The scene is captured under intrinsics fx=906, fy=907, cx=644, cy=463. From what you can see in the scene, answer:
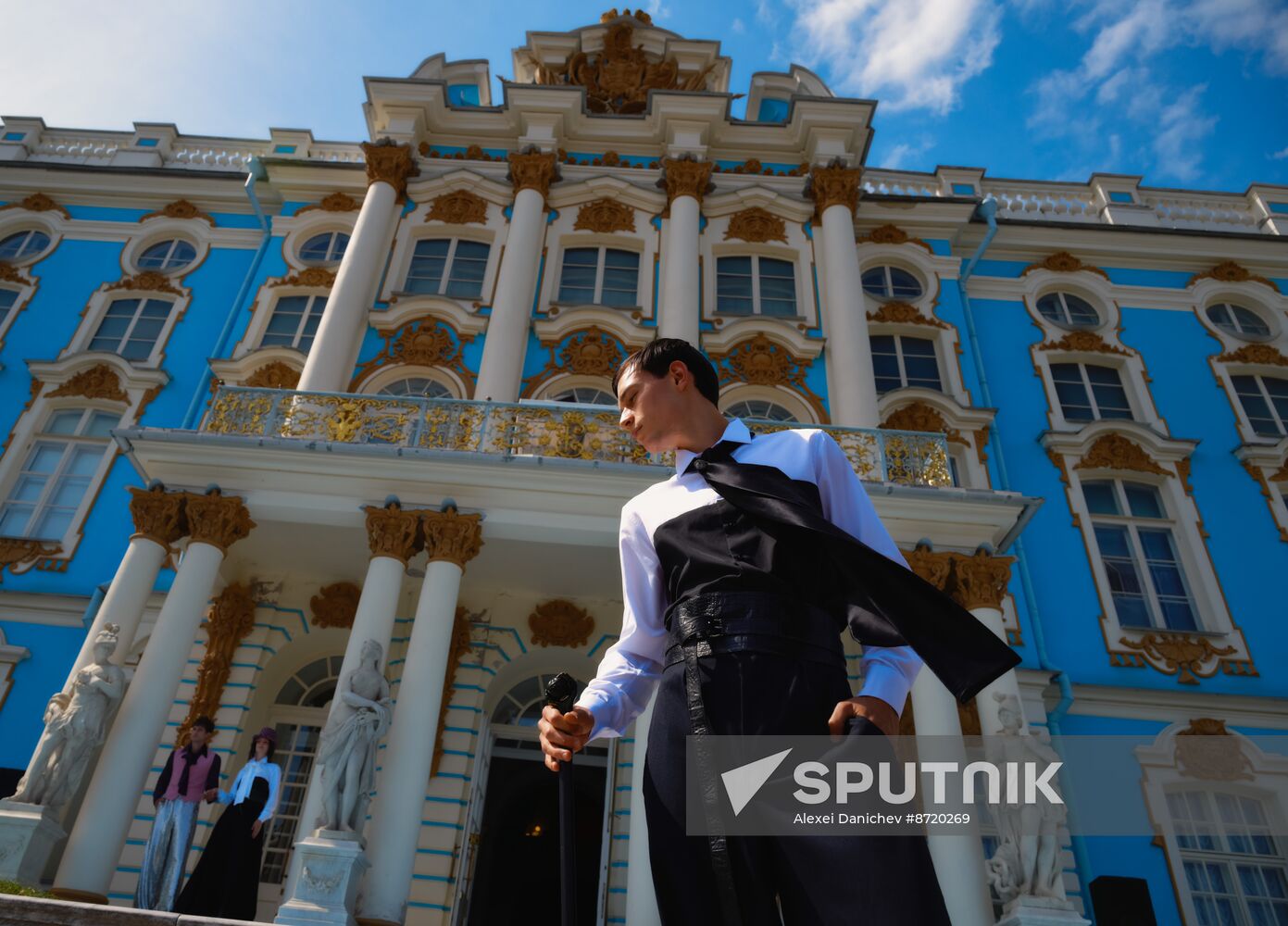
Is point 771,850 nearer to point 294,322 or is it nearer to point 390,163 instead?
point 294,322

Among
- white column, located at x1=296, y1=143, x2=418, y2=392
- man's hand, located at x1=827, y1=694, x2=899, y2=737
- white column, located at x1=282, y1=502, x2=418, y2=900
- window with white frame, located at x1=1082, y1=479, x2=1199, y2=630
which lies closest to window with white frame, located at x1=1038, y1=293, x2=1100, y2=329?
window with white frame, located at x1=1082, y1=479, x2=1199, y2=630

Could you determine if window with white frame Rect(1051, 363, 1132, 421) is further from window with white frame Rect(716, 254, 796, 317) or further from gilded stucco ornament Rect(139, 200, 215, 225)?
gilded stucco ornament Rect(139, 200, 215, 225)

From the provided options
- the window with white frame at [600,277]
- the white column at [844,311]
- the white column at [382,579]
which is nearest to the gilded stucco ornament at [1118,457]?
the white column at [844,311]

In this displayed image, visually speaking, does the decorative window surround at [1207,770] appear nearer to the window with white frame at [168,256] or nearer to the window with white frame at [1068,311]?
the window with white frame at [1068,311]

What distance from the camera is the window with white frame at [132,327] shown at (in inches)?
632

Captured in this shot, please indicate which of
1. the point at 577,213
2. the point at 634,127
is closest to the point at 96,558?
the point at 577,213

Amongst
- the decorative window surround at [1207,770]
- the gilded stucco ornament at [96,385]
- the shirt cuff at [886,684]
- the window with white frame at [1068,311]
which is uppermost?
the window with white frame at [1068,311]

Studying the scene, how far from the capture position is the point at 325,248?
57.0 feet

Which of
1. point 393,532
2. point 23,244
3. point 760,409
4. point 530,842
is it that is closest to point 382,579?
point 393,532

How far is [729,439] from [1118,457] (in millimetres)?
14463

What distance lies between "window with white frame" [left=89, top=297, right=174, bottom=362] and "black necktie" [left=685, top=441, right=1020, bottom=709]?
16.3 m

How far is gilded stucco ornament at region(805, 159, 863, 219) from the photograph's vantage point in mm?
16562

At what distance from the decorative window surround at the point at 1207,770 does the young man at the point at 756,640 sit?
11949 mm

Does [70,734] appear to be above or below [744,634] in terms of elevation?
above
